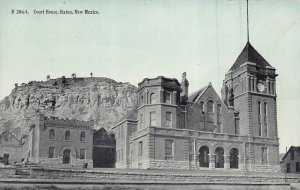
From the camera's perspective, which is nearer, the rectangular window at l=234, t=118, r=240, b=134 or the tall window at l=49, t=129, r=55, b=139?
the rectangular window at l=234, t=118, r=240, b=134

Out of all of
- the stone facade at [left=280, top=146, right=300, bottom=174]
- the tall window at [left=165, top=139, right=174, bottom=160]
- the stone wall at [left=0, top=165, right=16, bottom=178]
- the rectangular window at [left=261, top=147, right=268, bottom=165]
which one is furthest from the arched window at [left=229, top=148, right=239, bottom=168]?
the stone wall at [left=0, top=165, right=16, bottom=178]

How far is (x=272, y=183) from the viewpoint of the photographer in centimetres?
3706

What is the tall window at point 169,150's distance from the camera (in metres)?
39.8

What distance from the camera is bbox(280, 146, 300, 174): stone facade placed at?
64.9 m

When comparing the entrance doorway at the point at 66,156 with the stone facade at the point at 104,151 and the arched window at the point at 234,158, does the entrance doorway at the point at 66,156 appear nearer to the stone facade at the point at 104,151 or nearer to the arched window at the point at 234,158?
Result: the stone facade at the point at 104,151

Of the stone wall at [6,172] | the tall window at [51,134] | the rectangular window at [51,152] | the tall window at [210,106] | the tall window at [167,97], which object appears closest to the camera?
the stone wall at [6,172]

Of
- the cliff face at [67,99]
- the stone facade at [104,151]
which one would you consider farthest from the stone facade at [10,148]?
the cliff face at [67,99]

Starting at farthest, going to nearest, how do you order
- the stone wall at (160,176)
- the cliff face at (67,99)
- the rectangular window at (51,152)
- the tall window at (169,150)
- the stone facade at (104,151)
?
Answer: the cliff face at (67,99)
the stone facade at (104,151)
the rectangular window at (51,152)
the tall window at (169,150)
the stone wall at (160,176)

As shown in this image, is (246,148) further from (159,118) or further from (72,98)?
(72,98)

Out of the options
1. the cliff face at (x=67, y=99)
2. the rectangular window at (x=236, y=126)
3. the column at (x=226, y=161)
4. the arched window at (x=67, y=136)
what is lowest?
the column at (x=226, y=161)

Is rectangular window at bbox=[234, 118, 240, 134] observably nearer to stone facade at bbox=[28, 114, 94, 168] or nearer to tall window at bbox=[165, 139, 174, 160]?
tall window at bbox=[165, 139, 174, 160]

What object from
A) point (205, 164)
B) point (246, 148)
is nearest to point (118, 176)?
point (205, 164)

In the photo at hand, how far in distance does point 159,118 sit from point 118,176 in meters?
11.5

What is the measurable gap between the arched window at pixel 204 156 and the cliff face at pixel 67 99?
244ft
